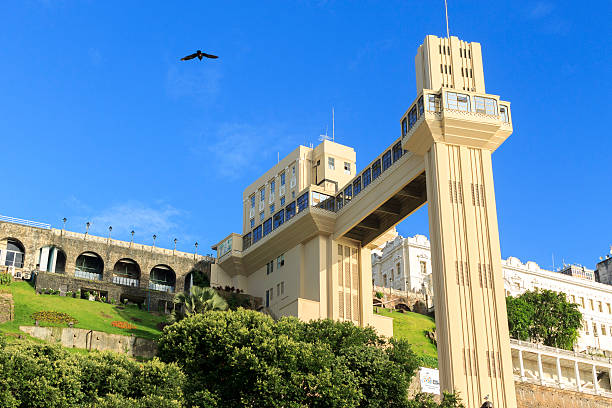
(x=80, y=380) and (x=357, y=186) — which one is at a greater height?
(x=357, y=186)

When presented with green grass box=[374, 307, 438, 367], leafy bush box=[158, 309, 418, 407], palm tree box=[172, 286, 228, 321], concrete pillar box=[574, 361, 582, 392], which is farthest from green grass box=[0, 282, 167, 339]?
concrete pillar box=[574, 361, 582, 392]

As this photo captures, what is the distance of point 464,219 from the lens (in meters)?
56.9

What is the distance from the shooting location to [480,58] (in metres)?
65.0

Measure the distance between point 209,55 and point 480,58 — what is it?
35510 mm

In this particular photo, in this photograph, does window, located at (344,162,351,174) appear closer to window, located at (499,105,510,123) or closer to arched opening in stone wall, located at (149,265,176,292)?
arched opening in stone wall, located at (149,265,176,292)

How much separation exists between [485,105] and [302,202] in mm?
20844

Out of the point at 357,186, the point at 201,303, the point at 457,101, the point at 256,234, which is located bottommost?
the point at 201,303

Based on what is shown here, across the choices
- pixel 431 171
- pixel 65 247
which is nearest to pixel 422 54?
pixel 431 171

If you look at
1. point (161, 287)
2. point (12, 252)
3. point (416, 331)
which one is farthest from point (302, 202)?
point (12, 252)

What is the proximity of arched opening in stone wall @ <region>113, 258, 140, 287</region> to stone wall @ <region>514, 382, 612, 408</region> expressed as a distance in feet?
139

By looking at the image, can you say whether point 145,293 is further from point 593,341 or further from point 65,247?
point 593,341

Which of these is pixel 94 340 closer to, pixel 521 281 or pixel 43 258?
pixel 43 258

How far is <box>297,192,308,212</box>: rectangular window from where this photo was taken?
7312 cm

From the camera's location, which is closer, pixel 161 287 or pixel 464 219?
pixel 464 219
